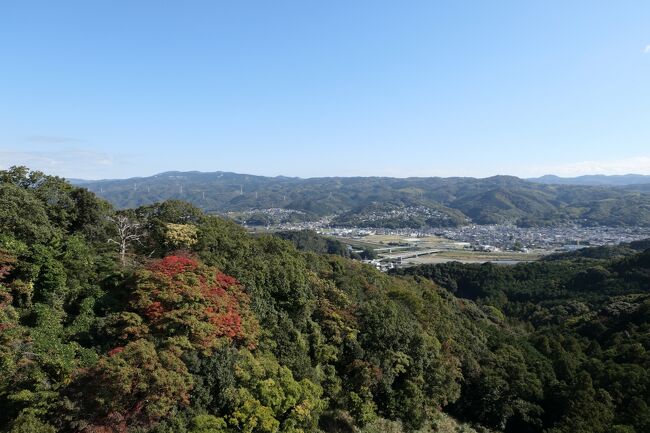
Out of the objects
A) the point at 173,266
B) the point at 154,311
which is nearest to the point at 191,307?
the point at 154,311

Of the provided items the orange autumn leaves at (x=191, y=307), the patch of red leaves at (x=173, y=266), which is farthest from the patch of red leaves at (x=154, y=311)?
the patch of red leaves at (x=173, y=266)

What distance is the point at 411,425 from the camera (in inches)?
829

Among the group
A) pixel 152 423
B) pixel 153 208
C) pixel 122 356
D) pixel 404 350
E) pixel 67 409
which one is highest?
pixel 153 208

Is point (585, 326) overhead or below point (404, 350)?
below

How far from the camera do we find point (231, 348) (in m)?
15.3

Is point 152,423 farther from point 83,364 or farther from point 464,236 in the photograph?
point 464,236

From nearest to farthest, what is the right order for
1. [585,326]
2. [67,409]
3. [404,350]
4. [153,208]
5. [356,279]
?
[67,409] → [404,350] → [153,208] → [356,279] → [585,326]

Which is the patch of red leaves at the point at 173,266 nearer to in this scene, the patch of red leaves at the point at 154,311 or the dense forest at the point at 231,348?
the dense forest at the point at 231,348

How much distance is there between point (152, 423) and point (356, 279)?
2193cm

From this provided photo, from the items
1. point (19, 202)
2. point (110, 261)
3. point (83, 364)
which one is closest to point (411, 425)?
point (83, 364)

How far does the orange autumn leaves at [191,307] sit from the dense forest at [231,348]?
66mm

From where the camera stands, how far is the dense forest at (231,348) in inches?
486

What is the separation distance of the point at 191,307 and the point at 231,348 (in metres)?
2.06

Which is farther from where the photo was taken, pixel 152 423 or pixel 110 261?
pixel 110 261
